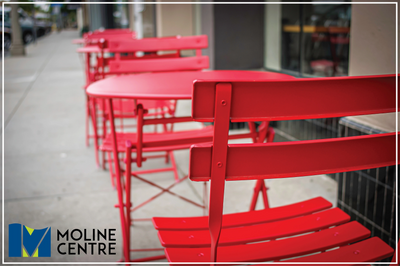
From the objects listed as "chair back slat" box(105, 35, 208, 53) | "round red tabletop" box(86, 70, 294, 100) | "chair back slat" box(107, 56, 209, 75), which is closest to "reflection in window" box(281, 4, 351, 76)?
"chair back slat" box(105, 35, 208, 53)

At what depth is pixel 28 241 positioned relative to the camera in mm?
2307

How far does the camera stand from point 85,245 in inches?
86.0

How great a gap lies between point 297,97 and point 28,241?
1.97 m

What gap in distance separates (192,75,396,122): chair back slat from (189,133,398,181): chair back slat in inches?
3.0

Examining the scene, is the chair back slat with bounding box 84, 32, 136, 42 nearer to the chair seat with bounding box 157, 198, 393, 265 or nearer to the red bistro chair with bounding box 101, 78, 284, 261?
the red bistro chair with bounding box 101, 78, 284, 261

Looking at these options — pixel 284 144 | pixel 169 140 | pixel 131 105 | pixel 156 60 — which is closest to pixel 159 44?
pixel 156 60

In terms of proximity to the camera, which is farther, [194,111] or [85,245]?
[85,245]

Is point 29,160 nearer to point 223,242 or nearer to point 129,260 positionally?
point 129,260

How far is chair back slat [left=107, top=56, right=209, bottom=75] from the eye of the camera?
246 centimetres

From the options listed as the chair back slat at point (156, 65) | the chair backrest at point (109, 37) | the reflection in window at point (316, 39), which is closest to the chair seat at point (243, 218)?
the chair back slat at point (156, 65)

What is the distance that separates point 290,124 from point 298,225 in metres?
2.60

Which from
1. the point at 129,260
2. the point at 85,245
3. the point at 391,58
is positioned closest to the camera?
the point at 391,58

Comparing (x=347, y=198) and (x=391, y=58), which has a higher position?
(x=391, y=58)

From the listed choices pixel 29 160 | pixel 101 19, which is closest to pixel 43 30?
pixel 101 19
